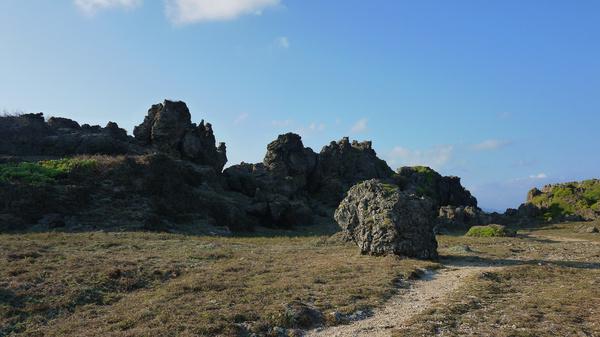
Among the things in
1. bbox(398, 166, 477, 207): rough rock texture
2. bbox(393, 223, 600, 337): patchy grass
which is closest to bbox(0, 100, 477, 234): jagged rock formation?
bbox(398, 166, 477, 207): rough rock texture

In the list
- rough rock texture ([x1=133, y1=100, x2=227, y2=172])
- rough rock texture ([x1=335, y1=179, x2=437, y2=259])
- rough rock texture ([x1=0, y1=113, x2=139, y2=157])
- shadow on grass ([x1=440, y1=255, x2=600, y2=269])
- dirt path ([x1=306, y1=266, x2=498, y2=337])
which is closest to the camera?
dirt path ([x1=306, y1=266, x2=498, y2=337])

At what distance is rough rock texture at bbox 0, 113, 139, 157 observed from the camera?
5950 centimetres

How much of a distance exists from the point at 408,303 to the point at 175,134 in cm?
5322

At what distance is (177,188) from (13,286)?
109ft

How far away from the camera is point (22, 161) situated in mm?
51188

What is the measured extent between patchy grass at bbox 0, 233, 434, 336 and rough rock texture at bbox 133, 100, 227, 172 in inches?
1414

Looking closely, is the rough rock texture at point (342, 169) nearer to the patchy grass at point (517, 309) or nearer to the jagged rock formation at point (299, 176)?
the jagged rock formation at point (299, 176)

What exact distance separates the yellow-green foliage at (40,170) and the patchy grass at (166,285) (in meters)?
15.6

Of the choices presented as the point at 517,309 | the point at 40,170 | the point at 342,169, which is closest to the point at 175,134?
the point at 40,170

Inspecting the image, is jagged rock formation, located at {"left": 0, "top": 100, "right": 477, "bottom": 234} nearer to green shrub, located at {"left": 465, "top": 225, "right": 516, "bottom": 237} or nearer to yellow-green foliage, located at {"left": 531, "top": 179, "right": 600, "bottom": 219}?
yellow-green foliage, located at {"left": 531, "top": 179, "right": 600, "bottom": 219}

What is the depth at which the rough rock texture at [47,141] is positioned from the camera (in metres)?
59.5

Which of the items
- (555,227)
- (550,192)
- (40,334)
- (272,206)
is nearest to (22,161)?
(272,206)

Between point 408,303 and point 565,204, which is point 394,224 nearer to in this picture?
point 408,303

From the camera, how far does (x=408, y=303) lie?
17766mm
